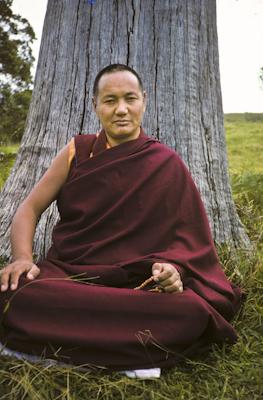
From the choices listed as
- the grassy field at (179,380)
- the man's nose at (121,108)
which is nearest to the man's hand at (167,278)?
the grassy field at (179,380)

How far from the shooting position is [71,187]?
3166mm

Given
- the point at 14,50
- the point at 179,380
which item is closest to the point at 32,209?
the point at 179,380

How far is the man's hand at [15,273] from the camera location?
2.71 m

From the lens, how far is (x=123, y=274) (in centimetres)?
283

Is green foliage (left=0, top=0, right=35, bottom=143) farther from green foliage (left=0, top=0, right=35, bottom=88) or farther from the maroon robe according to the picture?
the maroon robe

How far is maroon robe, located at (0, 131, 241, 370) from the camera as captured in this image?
2625 millimetres

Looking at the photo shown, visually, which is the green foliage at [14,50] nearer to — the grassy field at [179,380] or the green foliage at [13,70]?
the green foliage at [13,70]

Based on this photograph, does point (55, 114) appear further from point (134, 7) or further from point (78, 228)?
point (78, 228)

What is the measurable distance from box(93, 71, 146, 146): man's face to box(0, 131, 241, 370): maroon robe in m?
0.10

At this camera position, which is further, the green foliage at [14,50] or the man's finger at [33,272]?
the green foliage at [14,50]

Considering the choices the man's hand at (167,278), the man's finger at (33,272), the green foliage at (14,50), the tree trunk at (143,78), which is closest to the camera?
the man's hand at (167,278)

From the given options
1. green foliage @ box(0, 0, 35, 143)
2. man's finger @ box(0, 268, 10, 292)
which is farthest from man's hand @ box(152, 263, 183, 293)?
green foliage @ box(0, 0, 35, 143)

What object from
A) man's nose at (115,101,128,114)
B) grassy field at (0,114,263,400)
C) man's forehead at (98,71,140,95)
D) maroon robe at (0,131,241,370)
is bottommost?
grassy field at (0,114,263,400)

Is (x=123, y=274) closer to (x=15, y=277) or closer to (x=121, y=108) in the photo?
(x=15, y=277)
